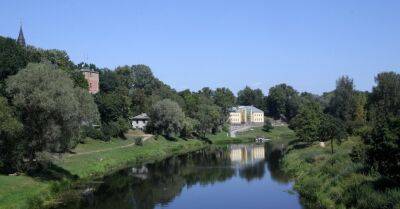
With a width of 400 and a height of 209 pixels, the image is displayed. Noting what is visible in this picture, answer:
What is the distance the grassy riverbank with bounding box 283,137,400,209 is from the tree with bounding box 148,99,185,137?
5522 cm

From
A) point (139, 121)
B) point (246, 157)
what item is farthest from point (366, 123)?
point (139, 121)

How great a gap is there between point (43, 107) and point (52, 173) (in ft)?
26.5

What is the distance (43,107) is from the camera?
1795 inches

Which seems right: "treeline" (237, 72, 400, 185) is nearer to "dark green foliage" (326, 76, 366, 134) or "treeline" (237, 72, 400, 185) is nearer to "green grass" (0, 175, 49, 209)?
"dark green foliage" (326, 76, 366, 134)

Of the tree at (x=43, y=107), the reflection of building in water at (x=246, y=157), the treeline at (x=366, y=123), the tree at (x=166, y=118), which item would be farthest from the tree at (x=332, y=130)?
the tree at (x=166, y=118)

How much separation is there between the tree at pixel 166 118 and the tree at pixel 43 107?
58.3 metres

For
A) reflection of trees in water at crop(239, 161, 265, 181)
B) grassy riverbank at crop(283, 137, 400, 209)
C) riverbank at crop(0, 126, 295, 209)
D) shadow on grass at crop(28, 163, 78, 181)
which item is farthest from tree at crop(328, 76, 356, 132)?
shadow on grass at crop(28, 163, 78, 181)

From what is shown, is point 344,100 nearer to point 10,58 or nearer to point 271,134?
point 271,134

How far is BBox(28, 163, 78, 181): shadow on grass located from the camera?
4763 cm

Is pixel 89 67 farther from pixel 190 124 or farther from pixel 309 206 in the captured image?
pixel 309 206

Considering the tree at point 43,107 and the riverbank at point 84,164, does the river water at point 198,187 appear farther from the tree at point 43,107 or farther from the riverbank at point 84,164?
the tree at point 43,107

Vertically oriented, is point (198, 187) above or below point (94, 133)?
below

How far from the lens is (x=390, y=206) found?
29.1m

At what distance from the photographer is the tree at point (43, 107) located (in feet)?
151
